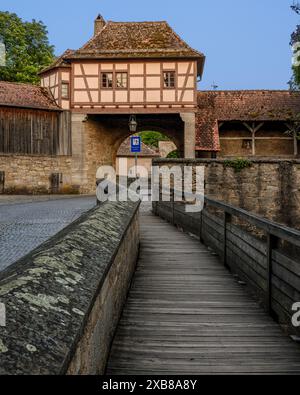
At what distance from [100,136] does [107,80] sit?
361cm

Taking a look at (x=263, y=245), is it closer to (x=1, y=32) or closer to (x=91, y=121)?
(x=91, y=121)

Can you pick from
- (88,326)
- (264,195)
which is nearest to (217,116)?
(264,195)

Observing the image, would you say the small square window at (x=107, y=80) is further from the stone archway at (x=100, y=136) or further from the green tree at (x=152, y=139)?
the green tree at (x=152, y=139)

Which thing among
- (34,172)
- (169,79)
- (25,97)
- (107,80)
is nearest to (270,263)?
(169,79)

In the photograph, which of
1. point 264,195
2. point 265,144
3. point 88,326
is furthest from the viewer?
point 265,144

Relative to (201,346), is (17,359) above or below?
above

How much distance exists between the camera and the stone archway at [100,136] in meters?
24.9

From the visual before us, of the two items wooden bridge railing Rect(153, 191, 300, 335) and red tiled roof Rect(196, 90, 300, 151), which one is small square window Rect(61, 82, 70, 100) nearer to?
red tiled roof Rect(196, 90, 300, 151)

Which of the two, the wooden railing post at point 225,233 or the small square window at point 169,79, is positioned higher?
the small square window at point 169,79

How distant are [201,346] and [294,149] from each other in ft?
78.6

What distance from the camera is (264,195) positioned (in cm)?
2198

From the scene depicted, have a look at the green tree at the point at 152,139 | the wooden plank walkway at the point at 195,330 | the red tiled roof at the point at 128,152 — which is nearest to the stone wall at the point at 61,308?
the wooden plank walkway at the point at 195,330

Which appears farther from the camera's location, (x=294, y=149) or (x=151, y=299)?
(x=294, y=149)

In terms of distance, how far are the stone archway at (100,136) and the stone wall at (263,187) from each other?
478 centimetres
